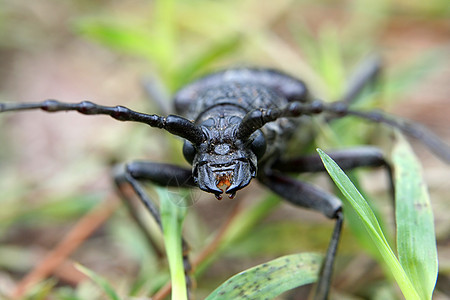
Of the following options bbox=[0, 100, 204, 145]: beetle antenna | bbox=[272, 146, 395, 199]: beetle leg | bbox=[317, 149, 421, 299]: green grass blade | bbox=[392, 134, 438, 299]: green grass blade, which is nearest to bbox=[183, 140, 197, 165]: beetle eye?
bbox=[0, 100, 204, 145]: beetle antenna

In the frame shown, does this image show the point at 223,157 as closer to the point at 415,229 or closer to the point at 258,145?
the point at 258,145

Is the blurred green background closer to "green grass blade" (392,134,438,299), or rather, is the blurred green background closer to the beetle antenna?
"green grass blade" (392,134,438,299)

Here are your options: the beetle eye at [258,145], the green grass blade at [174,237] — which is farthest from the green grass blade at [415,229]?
the green grass blade at [174,237]

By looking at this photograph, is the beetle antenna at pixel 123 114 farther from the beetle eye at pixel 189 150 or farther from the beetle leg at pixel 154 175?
the beetle leg at pixel 154 175

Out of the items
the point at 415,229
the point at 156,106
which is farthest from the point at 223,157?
the point at 156,106

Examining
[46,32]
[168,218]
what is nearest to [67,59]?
[46,32]
